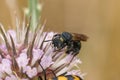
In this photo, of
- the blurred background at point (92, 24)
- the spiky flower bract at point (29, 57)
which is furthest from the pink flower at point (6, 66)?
the blurred background at point (92, 24)

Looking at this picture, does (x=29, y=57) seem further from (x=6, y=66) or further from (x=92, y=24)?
(x=92, y=24)

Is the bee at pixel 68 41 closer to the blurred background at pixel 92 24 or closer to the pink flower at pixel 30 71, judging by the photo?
the pink flower at pixel 30 71

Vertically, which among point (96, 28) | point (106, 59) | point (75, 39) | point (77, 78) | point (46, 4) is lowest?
point (77, 78)

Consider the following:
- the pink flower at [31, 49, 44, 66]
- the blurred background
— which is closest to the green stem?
the pink flower at [31, 49, 44, 66]

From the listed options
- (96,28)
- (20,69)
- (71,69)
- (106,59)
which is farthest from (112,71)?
(20,69)

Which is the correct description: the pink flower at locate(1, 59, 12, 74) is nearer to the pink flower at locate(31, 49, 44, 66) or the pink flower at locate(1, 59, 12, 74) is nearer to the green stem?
the pink flower at locate(31, 49, 44, 66)

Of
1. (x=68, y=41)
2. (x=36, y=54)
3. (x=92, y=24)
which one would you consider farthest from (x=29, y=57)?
(x=92, y=24)

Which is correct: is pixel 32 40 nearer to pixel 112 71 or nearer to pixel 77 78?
pixel 77 78
